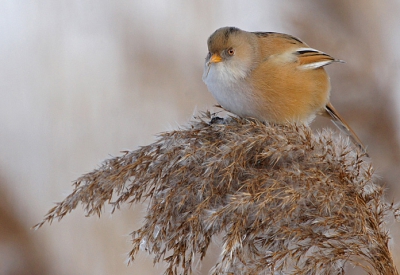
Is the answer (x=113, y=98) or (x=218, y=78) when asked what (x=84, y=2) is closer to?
(x=113, y=98)

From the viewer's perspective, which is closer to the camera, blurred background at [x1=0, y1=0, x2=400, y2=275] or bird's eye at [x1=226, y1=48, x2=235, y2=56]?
bird's eye at [x1=226, y1=48, x2=235, y2=56]

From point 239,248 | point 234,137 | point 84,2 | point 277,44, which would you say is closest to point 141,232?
point 239,248

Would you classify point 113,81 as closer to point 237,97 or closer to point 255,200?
point 237,97

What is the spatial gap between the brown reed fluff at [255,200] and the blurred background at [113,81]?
94cm

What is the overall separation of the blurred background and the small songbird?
0.83ft

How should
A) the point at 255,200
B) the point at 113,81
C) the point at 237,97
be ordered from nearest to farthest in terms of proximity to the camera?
the point at 255,200 → the point at 237,97 → the point at 113,81

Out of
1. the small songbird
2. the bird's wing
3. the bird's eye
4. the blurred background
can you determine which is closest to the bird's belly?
the small songbird

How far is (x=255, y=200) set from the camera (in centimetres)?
129

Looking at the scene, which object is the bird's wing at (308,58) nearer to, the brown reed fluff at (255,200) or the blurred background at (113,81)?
the blurred background at (113,81)

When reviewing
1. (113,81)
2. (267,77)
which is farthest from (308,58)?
(113,81)

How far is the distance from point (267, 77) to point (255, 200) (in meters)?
0.95

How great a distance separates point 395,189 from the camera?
2.10m

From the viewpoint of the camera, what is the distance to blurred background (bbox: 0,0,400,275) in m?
2.31

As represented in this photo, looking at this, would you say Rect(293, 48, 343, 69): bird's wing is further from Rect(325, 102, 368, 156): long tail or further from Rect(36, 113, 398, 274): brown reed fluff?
Rect(36, 113, 398, 274): brown reed fluff
